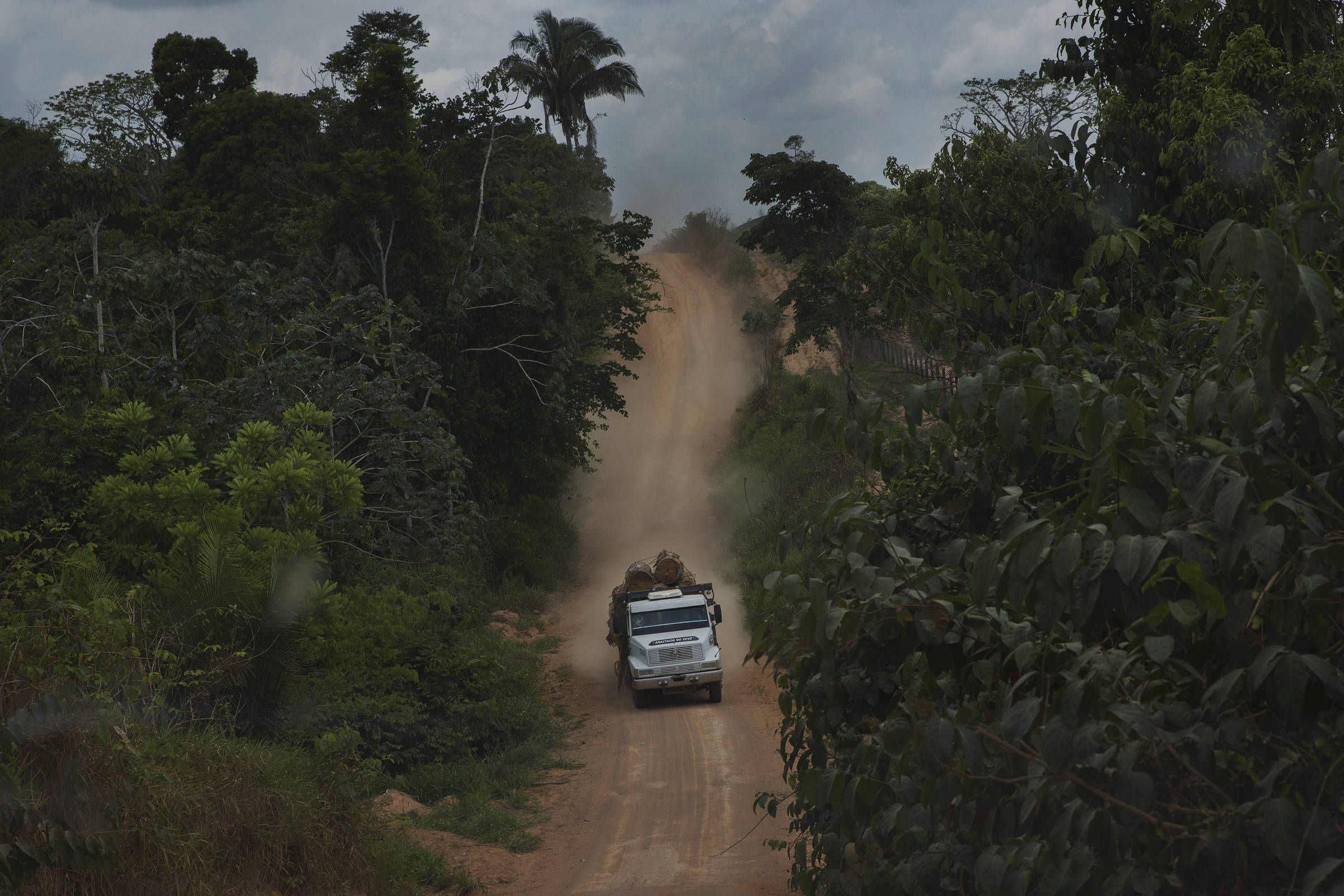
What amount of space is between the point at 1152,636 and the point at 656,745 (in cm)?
1357

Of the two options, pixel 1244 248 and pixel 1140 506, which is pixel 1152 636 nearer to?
pixel 1140 506

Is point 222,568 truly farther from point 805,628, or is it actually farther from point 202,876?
point 805,628

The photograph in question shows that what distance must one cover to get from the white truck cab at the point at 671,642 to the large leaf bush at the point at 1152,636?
1370cm

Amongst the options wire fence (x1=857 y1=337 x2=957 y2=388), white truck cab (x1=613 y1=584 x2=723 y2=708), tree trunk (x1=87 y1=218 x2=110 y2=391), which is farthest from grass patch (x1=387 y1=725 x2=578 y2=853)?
wire fence (x1=857 y1=337 x2=957 y2=388)

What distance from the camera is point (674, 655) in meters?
17.2

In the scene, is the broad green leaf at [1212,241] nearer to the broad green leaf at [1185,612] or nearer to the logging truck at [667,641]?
the broad green leaf at [1185,612]

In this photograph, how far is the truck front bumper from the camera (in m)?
17.1

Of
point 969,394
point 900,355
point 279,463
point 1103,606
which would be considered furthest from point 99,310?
point 900,355

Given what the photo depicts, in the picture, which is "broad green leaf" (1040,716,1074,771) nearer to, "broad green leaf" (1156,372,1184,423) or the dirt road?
"broad green leaf" (1156,372,1184,423)

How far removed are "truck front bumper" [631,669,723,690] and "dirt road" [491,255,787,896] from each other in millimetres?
459

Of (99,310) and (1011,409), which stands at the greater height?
(99,310)

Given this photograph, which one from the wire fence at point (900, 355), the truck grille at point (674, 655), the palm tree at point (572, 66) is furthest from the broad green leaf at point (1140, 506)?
the palm tree at point (572, 66)

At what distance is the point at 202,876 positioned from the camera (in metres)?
6.68

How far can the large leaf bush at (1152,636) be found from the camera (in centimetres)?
220
